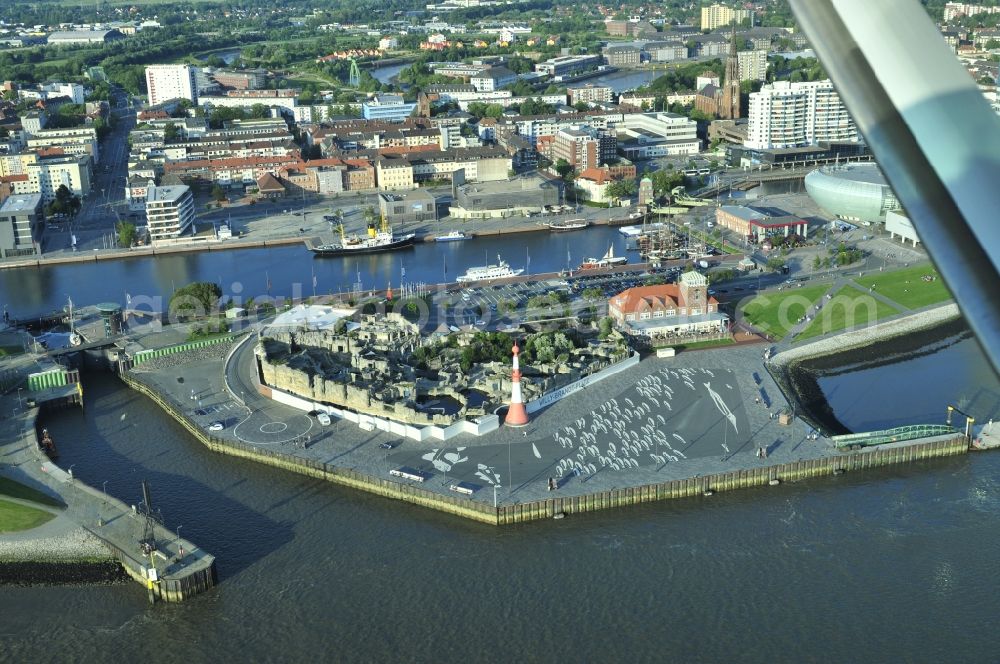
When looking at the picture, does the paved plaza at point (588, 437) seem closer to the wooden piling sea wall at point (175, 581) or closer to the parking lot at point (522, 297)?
the wooden piling sea wall at point (175, 581)

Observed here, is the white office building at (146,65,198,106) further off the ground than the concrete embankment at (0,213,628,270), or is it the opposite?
the white office building at (146,65,198,106)

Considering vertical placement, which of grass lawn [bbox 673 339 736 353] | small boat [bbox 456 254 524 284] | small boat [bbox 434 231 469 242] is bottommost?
grass lawn [bbox 673 339 736 353]

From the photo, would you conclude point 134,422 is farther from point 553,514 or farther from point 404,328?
point 553,514

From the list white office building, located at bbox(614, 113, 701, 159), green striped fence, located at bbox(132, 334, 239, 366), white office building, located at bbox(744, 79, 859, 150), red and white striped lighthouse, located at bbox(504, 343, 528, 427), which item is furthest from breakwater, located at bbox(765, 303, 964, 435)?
white office building, located at bbox(614, 113, 701, 159)

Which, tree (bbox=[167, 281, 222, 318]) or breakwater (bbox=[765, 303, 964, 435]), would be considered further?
tree (bbox=[167, 281, 222, 318])

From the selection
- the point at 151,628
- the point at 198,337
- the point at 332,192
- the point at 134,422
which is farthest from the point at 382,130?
the point at 151,628

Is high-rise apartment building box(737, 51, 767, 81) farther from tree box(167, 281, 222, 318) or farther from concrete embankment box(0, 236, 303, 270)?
tree box(167, 281, 222, 318)

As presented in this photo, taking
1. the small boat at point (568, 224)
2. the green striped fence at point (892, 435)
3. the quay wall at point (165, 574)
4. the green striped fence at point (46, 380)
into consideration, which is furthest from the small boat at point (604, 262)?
the quay wall at point (165, 574)
